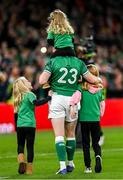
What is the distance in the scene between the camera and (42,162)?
53.7ft

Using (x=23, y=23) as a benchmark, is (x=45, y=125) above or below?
below

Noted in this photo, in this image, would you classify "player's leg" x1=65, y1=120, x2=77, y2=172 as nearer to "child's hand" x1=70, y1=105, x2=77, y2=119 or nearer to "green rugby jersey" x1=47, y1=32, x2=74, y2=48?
"child's hand" x1=70, y1=105, x2=77, y2=119

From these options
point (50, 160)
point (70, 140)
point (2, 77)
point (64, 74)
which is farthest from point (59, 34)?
point (2, 77)

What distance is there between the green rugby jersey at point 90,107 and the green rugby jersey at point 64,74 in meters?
0.51

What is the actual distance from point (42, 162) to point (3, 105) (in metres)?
8.95

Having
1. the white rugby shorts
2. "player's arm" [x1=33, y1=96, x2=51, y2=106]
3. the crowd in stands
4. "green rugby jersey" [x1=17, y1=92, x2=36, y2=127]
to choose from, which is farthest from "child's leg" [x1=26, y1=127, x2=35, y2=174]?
the crowd in stands

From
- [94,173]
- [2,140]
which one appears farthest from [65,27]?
[2,140]

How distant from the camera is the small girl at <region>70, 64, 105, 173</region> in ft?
47.0

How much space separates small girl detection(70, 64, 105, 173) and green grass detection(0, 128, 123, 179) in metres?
0.27

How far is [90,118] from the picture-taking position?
14383 millimetres

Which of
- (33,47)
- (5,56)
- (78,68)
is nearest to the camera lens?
(78,68)

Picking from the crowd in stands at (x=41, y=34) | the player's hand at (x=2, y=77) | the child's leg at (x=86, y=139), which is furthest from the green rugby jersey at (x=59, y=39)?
the crowd in stands at (x=41, y=34)

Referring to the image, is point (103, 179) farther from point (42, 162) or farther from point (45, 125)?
point (45, 125)

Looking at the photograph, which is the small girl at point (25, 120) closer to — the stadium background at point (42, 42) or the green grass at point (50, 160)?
Result: the green grass at point (50, 160)
